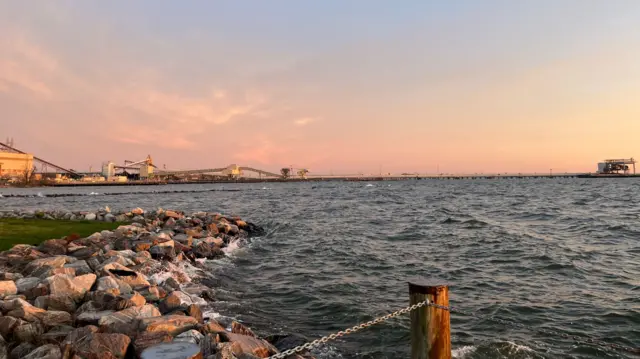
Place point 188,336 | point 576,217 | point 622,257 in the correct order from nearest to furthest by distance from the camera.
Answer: point 188,336
point 622,257
point 576,217

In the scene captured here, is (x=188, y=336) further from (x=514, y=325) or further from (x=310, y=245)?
(x=310, y=245)

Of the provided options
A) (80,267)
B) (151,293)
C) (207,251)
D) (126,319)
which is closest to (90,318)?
(126,319)

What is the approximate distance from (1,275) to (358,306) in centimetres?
730

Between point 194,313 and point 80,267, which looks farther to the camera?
point 80,267

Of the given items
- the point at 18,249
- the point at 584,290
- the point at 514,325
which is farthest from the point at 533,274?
the point at 18,249

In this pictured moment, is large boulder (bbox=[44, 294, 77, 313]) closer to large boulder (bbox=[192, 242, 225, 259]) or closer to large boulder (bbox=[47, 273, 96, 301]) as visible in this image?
large boulder (bbox=[47, 273, 96, 301])

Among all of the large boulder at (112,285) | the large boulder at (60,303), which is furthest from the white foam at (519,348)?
the large boulder at (60,303)

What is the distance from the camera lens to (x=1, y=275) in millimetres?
7703

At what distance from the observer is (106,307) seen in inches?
248

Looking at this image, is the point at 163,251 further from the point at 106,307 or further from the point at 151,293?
the point at 106,307

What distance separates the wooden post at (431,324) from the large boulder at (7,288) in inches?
272

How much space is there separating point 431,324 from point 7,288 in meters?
7.24

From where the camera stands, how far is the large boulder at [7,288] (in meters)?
6.68

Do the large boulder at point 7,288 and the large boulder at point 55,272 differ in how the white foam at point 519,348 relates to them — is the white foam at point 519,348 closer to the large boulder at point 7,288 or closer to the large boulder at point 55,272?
the large boulder at point 55,272
